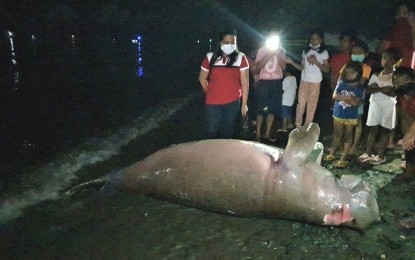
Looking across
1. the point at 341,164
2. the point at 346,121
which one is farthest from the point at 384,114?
the point at 341,164

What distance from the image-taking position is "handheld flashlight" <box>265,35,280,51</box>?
7.25m

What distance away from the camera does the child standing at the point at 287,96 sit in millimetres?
8133

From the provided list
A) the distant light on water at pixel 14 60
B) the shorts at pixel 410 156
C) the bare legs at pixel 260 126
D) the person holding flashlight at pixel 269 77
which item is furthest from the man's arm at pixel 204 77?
the distant light on water at pixel 14 60

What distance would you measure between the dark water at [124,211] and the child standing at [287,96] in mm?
575

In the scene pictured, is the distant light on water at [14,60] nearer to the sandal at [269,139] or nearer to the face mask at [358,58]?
the sandal at [269,139]

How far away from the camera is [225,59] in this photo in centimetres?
606

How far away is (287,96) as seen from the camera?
813cm

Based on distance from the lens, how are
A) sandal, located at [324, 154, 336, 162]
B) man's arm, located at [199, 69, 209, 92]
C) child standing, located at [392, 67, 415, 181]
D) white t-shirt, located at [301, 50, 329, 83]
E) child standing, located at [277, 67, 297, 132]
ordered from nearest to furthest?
child standing, located at [392, 67, 415, 181], man's arm, located at [199, 69, 209, 92], sandal, located at [324, 154, 336, 162], white t-shirt, located at [301, 50, 329, 83], child standing, located at [277, 67, 297, 132]

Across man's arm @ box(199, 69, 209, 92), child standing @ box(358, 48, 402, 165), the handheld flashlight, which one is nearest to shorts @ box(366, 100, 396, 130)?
child standing @ box(358, 48, 402, 165)

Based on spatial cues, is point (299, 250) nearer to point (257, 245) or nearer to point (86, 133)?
point (257, 245)

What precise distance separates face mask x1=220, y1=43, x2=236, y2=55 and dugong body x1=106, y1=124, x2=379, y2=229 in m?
1.55

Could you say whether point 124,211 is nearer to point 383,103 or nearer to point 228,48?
point 228,48

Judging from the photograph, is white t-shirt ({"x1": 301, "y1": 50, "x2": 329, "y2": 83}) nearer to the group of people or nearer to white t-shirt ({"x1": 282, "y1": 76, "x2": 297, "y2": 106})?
the group of people

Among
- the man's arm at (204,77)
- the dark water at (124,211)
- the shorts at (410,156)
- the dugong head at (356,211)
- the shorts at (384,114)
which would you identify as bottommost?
the dark water at (124,211)
